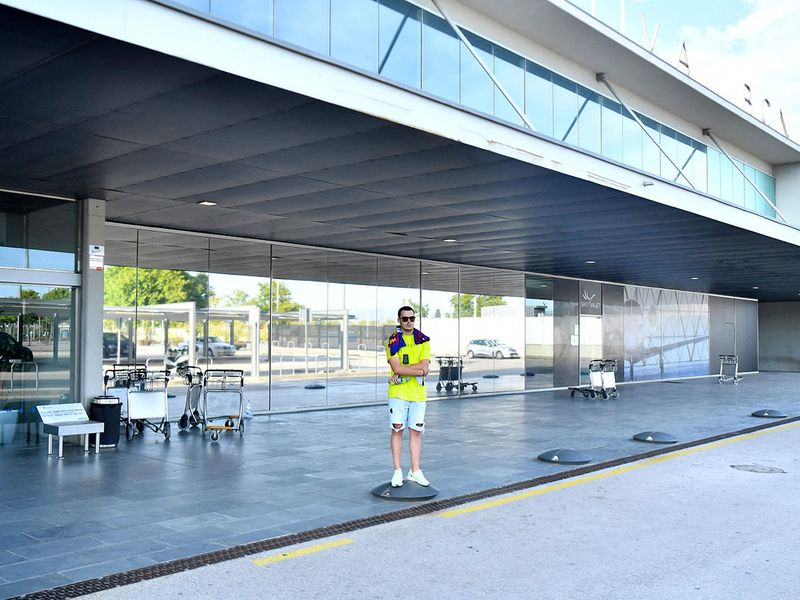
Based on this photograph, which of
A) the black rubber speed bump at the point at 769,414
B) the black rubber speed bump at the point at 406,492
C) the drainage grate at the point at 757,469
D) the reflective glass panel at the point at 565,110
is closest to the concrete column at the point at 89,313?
the black rubber speed bump at the point at 406,492

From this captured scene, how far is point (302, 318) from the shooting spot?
16.9 meters

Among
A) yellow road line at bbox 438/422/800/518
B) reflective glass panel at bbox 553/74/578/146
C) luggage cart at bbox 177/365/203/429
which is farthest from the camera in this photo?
reflective glass panel at bbox 553/74/578/146

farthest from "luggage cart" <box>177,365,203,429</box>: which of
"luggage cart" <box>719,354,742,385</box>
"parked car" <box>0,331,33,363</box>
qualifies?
"luggage cart" <box>719,354,742,385</box>

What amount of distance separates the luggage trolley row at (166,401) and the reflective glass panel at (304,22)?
19.4 ft

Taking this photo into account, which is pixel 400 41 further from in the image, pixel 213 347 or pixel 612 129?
pixel 612 129

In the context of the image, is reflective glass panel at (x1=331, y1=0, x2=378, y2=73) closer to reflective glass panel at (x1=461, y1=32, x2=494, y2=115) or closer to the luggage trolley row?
reflective glass panel at (x1=461, y1=32, x2=494, y2=115)

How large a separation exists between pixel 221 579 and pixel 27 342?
26.1ft

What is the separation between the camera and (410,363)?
781 centimetres

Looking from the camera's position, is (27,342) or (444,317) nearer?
(27,342)

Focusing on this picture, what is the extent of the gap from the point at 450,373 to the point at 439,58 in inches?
440

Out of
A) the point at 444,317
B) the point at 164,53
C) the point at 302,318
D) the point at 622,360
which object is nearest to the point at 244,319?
the point at 302,318

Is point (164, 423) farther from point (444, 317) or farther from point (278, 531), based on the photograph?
point (444, 317)

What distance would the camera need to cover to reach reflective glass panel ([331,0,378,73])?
29.6 feet

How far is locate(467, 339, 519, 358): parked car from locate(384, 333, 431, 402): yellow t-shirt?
1319 cm
